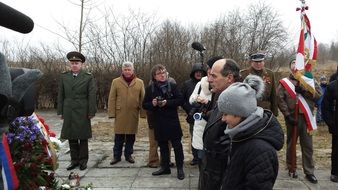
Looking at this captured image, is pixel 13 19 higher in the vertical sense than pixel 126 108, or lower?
higher

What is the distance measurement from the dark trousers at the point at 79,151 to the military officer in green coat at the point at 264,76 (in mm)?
3059

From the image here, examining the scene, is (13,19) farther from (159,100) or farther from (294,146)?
(294,146)

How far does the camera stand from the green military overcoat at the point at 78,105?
24.0ft

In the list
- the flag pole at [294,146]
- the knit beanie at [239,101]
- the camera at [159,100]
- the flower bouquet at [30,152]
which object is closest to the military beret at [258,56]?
the flag pole at [294,146]

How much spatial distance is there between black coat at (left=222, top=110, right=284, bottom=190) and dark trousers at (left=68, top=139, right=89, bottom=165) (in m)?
4.89

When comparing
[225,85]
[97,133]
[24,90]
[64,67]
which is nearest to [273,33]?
[64,67]

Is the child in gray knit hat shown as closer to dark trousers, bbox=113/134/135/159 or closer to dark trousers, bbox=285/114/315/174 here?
dark trousers, bbox=285/114/315/174

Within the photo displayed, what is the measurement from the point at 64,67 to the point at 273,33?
11907 millimetres

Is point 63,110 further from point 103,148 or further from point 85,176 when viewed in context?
point 103,148

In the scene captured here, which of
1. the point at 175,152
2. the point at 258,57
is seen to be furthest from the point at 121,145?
the point at 258,57

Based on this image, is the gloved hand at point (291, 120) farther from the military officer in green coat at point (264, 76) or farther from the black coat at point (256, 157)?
the black coat at point (256, 157)

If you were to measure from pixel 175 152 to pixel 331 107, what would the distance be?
262 cm

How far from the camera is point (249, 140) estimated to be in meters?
2.72

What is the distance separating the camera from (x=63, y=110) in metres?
7.47
